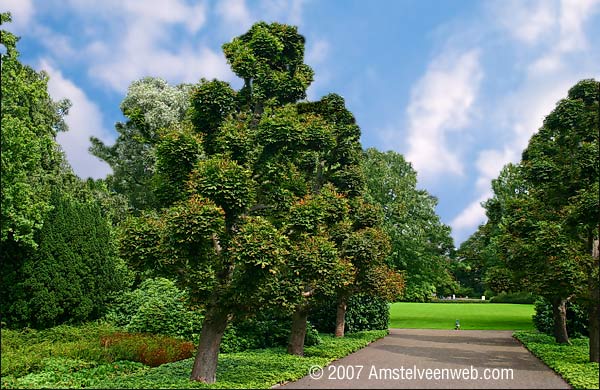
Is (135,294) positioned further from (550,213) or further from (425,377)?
(550,213)

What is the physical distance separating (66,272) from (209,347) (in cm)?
814

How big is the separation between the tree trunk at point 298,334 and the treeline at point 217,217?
0.15 ft

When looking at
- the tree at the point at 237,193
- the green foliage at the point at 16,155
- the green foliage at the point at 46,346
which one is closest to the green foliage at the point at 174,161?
the tree at the point at 237,193

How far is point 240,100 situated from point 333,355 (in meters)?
8.49

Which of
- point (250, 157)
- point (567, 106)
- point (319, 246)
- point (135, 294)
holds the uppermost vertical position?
point (567, 106)

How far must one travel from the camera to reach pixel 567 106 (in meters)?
17.4

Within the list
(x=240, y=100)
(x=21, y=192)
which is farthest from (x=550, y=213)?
(x=21, y=192)

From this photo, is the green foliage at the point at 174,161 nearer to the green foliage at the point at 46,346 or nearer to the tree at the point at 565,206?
the green foliage at the point at 46,346

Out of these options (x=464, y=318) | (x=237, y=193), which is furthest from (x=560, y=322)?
(x=464, y=318)

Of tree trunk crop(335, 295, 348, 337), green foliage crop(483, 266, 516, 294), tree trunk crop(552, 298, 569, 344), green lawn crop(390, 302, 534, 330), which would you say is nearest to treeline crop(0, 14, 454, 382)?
tree trunk crop(335, 295, 348, 337)

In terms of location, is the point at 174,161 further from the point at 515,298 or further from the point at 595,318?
the point at 515,298

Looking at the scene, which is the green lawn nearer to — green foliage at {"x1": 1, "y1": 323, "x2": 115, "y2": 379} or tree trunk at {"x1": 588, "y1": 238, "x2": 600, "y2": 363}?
tree trunk at {"x1": 588, "y1": 238, "x2": 600, "y2": 363}

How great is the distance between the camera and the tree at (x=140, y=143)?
33.5 metres

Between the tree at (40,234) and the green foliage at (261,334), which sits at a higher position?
the tree at (40,234)
